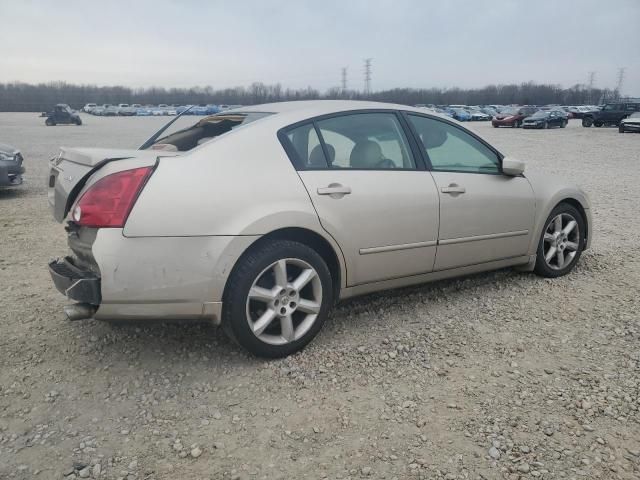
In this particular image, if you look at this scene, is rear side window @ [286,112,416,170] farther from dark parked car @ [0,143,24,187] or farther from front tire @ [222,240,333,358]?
dark parked car @ [0,143,24,187]

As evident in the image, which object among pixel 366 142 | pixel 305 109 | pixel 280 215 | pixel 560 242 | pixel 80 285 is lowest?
pixel 560 242

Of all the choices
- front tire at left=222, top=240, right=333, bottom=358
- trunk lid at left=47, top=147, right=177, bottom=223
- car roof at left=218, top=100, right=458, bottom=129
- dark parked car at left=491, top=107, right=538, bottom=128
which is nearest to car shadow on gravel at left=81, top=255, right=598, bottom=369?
front tire at left=222, top=240, right=333, bottom=358

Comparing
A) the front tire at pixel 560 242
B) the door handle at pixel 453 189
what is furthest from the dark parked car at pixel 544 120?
the door handle at pixel 453 189

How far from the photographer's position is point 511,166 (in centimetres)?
423

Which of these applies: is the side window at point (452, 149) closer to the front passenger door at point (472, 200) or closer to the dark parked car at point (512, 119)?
the front passenger door at point (472, 200)

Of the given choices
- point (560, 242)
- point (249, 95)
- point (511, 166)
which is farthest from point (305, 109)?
point (249, 95)

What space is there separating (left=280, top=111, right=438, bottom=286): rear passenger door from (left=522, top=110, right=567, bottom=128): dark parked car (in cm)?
3668

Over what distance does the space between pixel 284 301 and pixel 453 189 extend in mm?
1531

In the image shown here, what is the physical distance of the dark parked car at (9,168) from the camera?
879 centimetres

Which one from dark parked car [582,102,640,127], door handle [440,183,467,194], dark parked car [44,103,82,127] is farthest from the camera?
dark parked car [44,103,82,127]

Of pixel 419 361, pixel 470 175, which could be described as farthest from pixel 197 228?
pixel 470 175

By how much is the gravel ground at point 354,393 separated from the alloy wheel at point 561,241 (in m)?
0.32

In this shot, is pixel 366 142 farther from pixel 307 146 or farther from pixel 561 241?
pixel 561 241

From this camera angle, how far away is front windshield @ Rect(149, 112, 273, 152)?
3.61 meters
